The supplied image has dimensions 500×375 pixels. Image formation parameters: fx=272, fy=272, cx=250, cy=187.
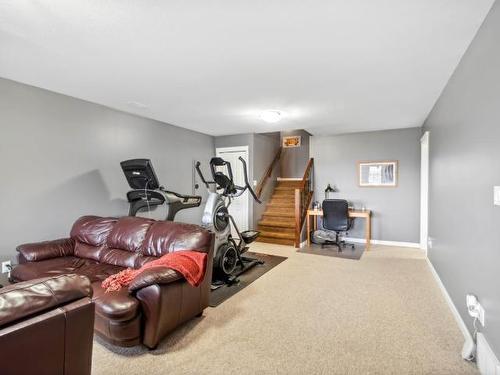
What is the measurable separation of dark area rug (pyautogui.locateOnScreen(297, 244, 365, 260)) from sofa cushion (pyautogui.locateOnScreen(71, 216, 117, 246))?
10.9 ft

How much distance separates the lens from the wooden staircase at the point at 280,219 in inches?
225

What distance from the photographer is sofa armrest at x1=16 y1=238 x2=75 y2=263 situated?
9.21 ft

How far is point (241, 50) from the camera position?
2281 mm

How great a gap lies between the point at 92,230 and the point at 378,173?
528 cm

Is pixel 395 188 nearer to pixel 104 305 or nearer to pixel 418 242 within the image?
pixel 418 242

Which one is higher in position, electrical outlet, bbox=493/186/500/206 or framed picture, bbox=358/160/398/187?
framed picture, bbox=358/160/398/187

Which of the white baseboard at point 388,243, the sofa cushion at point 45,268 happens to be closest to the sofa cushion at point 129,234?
the sofa cushion at point 45,268

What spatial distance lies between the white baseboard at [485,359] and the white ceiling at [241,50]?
7.03 feet

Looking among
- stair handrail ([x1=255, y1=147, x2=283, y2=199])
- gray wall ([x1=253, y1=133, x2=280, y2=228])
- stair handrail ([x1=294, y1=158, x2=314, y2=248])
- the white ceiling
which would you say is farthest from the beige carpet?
stair handrail ([x1=255, y1=147, x2=283, y2=199])

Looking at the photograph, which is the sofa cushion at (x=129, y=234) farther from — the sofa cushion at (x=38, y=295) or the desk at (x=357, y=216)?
the desk at (x=357, y=216)

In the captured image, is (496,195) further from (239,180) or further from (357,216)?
(239,180)

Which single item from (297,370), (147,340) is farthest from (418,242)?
(147,340)

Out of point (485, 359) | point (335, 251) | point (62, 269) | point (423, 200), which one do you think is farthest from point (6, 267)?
point (423, 200)

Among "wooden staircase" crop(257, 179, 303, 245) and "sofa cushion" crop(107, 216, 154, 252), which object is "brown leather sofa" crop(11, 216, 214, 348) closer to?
"sofa cushion" crop(107, 216, 154, 252)
